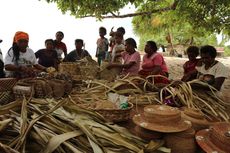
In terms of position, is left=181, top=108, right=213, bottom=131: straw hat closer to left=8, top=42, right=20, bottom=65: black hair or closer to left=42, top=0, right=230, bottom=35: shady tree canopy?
left=8, top=42, right=20, bottom=65: black hair

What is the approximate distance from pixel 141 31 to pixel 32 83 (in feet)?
42.6

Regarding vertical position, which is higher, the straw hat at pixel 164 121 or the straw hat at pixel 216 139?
the straw hat at pixel 164 121

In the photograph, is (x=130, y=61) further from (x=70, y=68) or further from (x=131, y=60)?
(x=70, y=68)

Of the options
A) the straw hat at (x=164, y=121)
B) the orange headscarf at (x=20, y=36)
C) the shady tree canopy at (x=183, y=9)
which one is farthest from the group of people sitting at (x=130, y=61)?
the straw hat at (x=164, y=121)

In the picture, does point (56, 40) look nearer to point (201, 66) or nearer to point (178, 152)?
point (201, 66)

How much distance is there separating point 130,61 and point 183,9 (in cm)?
Answer: 335

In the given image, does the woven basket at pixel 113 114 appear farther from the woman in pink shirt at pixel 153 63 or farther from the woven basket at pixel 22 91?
the woman in pink shirt at pixel 153 63

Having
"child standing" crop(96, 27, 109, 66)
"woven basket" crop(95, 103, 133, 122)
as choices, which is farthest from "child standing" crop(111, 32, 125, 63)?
"woven basket" crop(95, 103, 133, 122)

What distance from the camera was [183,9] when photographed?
7.53 meters

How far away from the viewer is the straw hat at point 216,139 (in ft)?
6.35

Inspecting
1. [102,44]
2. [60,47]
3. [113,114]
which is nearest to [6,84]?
[113,114]

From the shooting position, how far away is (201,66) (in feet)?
13.5

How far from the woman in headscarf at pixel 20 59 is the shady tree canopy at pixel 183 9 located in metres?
2.72

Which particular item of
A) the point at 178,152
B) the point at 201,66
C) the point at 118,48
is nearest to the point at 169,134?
the point at 178,152
